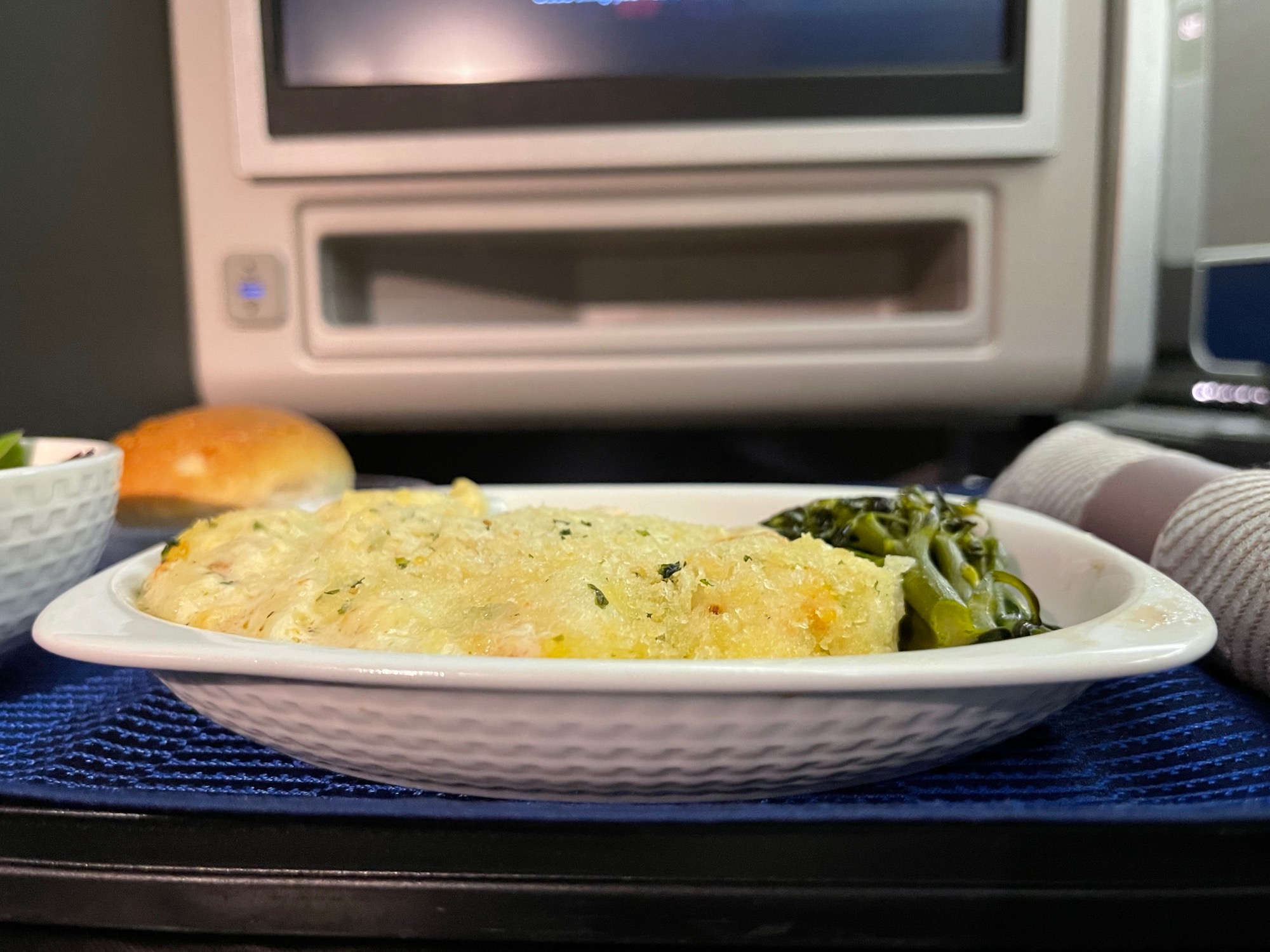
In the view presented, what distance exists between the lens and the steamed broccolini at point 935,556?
46cm

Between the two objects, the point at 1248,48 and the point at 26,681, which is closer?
the point at 26,681

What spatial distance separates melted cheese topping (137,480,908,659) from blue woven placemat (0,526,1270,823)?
0.07 m

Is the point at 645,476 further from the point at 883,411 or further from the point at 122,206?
the point at 122,206

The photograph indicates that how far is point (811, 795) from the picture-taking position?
0.38 meters

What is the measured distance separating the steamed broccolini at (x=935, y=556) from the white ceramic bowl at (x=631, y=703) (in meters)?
0.08

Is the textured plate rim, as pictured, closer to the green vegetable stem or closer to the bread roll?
the green vegetable stem

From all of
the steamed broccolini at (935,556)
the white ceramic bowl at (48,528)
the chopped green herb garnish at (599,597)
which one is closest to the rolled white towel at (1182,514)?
the steamed broccolini at (935,556)

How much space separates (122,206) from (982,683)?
4.53 ft

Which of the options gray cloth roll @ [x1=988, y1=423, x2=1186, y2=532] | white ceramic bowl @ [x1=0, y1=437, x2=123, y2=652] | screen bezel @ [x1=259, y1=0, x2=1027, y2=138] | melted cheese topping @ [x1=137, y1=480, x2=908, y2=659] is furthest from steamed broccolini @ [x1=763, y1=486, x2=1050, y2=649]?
screen bezel @ [x1=259, y1=0, x2=1027, y2=138]

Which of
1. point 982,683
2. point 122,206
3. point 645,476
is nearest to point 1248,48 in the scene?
point 645,476

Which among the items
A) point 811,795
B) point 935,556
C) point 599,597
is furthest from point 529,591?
point 935,556

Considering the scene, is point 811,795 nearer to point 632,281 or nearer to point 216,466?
point 216,466

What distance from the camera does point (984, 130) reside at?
1.11 meters

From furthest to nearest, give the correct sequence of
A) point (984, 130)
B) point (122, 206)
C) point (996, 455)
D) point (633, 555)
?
1. point (996, 455)
2. point (122, 206)
3. point (984, 130)
4. point (633, 555)
